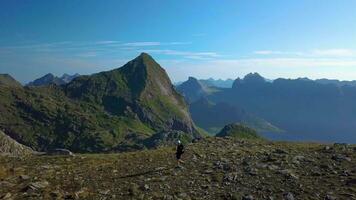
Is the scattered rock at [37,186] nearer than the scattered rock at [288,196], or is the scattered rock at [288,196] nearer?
the scattered rock at [288,196]

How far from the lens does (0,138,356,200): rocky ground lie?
97.5ft

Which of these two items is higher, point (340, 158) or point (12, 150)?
point (340, 158)

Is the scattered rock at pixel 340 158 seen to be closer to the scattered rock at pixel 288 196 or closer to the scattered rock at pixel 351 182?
the scattered rock at pixel 351 182

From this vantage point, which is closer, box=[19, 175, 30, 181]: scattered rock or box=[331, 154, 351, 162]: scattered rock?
box=[19, 175, 30, 181]: scattered rock

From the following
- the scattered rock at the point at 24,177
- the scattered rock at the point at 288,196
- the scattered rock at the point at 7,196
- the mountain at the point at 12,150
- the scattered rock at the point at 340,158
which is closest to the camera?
the scattered rock at the point at 288,196

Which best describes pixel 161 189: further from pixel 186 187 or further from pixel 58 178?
pixel 58 178

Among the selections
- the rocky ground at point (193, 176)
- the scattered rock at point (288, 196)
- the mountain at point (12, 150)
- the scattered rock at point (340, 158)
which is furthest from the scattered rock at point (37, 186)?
the mountain at point (12, 150)

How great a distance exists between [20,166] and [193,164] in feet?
55.7

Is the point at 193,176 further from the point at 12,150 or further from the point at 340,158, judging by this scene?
the point at 12,150

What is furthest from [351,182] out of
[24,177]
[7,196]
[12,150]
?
[12,150]

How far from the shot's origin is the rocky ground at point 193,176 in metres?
29.7

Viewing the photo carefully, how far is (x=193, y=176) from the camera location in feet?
111

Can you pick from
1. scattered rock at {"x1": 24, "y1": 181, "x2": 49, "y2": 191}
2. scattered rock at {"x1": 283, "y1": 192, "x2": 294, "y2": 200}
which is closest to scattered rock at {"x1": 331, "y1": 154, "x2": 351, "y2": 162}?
scattered rock at {"x1": 283, "y1": 192, "x2": 294, "y2": 200}

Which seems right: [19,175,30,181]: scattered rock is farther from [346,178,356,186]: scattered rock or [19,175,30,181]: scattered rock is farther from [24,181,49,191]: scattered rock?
[346,178,356,186]: scattered rock
